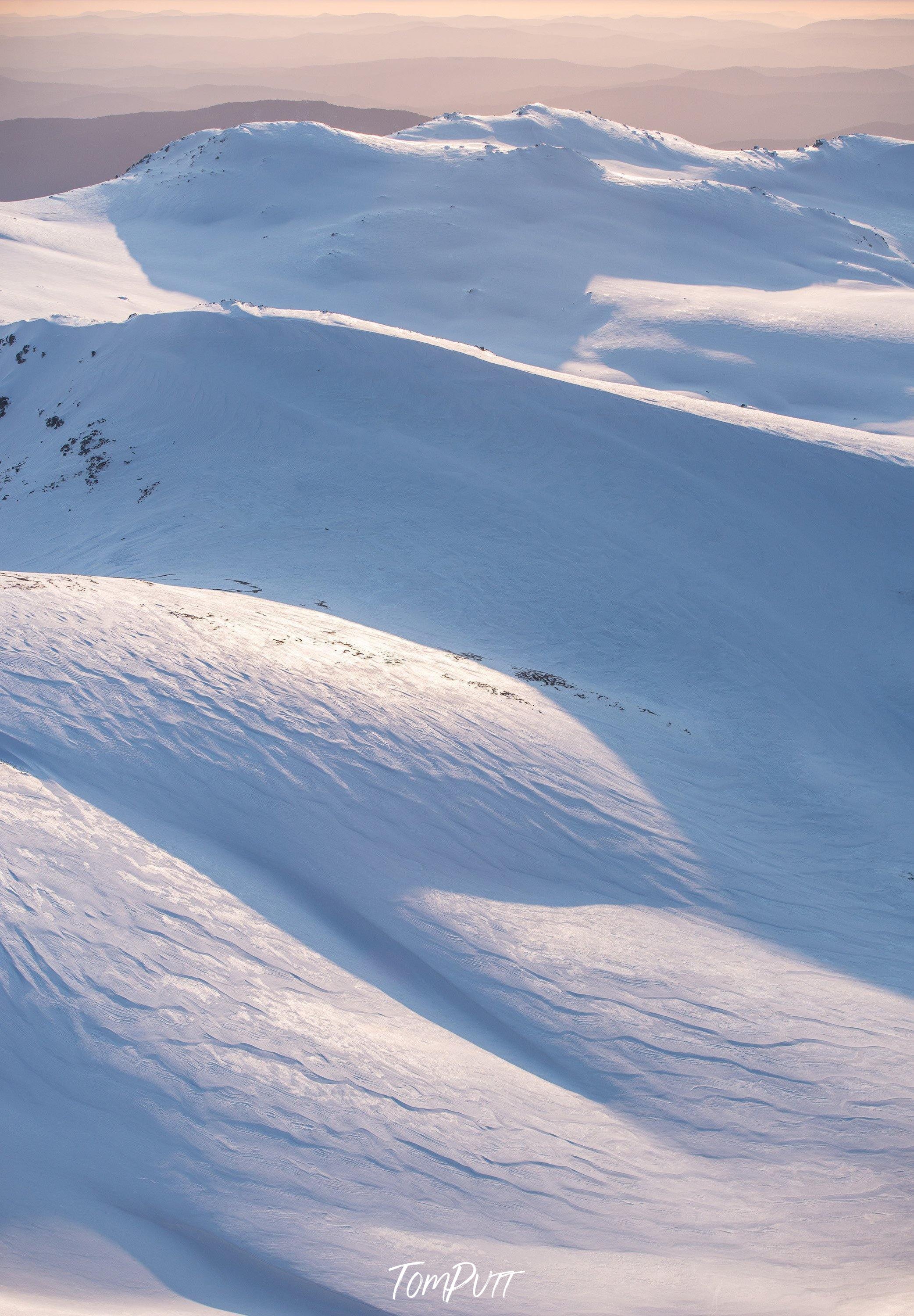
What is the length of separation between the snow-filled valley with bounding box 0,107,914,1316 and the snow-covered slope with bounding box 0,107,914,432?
638 cm

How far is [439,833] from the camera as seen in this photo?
9039 millimetres

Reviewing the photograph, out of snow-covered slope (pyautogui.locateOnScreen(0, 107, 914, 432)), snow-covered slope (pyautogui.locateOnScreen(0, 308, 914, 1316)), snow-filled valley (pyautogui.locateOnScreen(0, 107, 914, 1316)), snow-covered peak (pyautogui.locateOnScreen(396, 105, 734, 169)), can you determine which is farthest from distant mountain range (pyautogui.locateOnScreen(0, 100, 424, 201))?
snow-covered slope (pyautogui.locateOnScreen(0, 308, 914, 1316))

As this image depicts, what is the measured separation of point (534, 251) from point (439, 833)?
108 feet

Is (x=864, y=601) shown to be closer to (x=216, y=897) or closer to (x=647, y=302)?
(x=216, y=897)

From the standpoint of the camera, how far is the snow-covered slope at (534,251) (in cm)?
2898

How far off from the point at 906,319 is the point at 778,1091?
30.7 metres

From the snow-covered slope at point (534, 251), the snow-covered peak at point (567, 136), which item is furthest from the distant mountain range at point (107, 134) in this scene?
the snow-covered slope at point (534, 251)

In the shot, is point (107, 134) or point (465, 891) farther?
point (107, 134)

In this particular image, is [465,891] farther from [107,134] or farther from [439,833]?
[107,134]

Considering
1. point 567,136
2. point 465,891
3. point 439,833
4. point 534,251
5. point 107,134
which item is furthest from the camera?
point 107,134

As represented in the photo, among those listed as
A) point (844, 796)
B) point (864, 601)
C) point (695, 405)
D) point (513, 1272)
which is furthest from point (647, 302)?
point (513, 1272)

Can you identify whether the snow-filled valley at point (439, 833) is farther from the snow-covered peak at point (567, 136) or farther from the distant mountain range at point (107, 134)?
the distant mountain range at point (107, 134)

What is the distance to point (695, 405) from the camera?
68.5 feet

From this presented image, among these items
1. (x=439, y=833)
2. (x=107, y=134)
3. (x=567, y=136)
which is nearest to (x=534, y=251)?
(x=567, y=136)
